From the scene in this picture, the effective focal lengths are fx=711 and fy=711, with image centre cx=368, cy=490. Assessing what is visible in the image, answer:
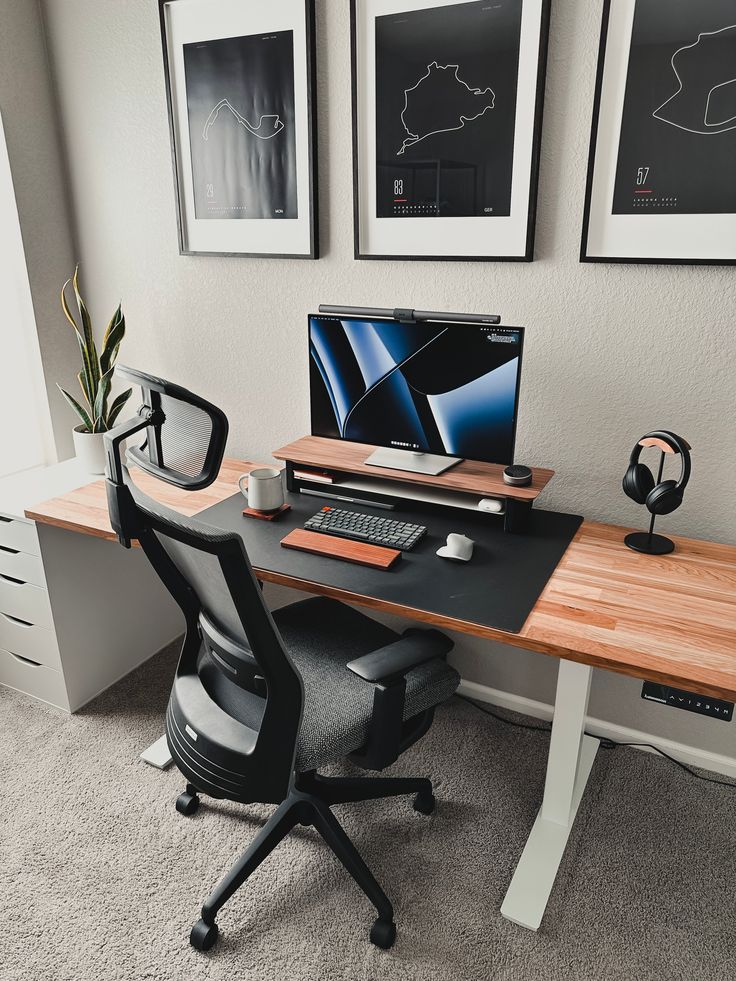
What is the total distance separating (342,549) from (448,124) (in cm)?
111

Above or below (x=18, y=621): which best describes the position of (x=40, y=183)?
above

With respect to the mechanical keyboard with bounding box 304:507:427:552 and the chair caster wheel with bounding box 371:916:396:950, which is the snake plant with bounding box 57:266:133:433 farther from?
the chair caster wheel with bounding box 371:916:396:950

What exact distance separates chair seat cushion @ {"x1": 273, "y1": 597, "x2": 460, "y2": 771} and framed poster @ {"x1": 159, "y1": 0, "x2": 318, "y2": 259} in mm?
1059

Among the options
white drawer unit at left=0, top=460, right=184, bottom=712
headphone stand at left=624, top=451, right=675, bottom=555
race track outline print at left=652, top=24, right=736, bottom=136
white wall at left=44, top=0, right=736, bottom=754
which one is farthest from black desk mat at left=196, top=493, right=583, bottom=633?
race track outline print at left=652, top=24, right=736, bottom=136

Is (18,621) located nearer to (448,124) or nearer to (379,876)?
(379,876)

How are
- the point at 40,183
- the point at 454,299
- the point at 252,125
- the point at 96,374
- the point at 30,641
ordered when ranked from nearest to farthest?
the point at 454,299, the point at 252,125, the point at 30,641, the point at 96,374, the point at 40,183

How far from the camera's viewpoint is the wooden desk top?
1279mm

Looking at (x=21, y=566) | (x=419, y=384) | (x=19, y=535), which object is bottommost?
(x=21, y=566)

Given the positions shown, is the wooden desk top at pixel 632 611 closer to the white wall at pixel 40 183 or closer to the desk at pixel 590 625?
the desk at pixel 590 625

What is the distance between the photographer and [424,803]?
73.0 inches

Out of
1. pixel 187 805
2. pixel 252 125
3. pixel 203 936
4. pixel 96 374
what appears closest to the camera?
pixel 203 936

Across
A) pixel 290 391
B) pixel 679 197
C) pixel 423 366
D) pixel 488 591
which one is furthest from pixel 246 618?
pixel 679 197

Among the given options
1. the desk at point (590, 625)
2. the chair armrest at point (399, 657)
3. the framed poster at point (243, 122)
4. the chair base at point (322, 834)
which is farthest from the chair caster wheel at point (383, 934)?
the framed poster at point (243, 122)

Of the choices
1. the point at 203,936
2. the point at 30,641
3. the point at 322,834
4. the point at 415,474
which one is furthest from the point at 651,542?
the point at 30,641
